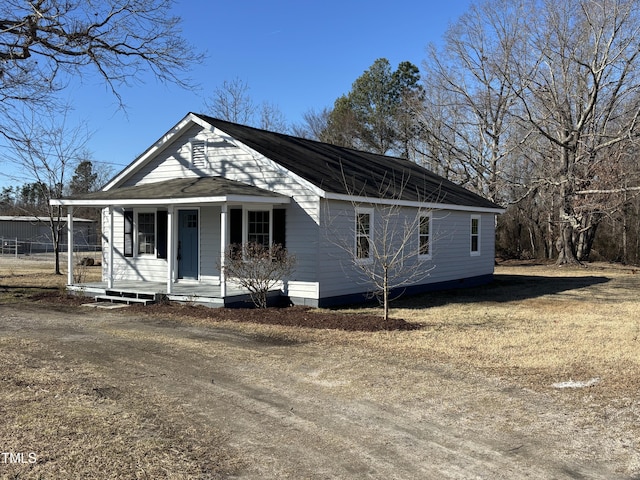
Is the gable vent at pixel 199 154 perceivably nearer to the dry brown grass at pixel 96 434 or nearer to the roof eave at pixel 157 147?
the roof eave at pixel 157 147

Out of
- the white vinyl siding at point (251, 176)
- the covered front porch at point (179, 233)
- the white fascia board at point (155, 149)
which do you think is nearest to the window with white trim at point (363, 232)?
the white vinyl siding at point (251, 176)

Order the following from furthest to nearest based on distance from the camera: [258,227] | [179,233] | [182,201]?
[179,233] < [258,227] < [182,201]

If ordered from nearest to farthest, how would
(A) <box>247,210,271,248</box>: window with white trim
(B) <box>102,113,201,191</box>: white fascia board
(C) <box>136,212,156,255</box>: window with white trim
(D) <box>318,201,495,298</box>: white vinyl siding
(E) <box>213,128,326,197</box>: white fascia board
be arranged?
(E) <box>213,128,326,197</box>: white fascia board → (D) <box>318,201,495,298</box>: white vinyl siding → (A) <box>247,210,271,248</box>: window with white trim → (B) <box>102,113,201,191</box>: white fascia board → (C) <box>136,212,156,255</box>: window with white trim

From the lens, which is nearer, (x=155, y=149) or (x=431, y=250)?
(x=155, y=149)

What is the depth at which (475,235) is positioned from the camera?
20.2 m

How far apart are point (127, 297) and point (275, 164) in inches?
186

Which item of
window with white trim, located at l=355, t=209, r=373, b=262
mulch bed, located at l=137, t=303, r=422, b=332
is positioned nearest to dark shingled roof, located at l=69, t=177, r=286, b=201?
window with white trim, located at l=355, t=209, r=373, b=262

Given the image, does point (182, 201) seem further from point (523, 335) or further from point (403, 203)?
point (523, 335)

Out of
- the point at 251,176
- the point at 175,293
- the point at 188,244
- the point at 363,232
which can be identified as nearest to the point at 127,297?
the point at 175,293

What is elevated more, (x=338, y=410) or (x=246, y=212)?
(x=246, y=212)

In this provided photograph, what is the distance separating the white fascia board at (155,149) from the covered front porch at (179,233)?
884mm

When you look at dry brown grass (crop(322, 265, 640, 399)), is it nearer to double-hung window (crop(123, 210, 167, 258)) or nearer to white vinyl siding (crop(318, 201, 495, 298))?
white vinyl siding (crop(318, 201, 495, 298))

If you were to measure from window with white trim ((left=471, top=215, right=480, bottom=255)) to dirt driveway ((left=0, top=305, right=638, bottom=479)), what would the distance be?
40.9 ft

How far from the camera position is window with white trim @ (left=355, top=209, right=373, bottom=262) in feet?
46.3
